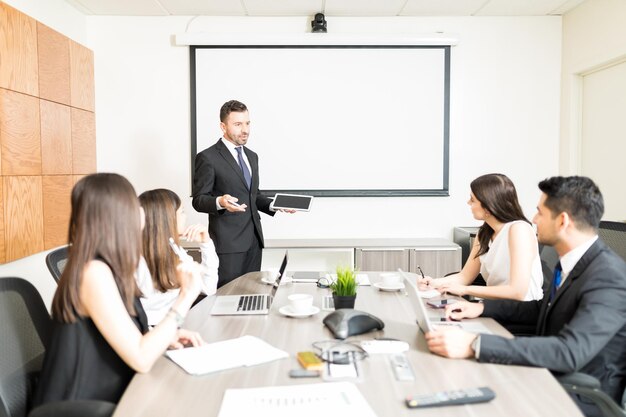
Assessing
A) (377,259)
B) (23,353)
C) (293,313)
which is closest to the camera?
(23,353)

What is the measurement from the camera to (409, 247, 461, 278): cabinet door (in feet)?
14.6

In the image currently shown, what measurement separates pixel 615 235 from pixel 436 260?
2054 millimetres

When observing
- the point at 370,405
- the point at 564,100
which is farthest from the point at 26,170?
the point at 564,100

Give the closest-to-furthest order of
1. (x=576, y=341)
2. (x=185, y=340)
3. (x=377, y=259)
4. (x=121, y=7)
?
(x=576, y=341) < (x=185, y=340) < (x=377, y=259) < (x=121, y=7)

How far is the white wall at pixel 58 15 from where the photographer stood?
3.87 metres

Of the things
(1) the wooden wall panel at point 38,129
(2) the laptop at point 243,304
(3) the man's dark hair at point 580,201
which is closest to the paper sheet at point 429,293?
(2) the laptop at point 243,304

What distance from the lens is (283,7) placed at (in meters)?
4.55

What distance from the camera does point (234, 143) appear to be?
356 cm

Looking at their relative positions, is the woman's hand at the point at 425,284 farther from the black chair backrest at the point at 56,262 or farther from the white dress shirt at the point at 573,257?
the black chair backrest at the point at 56,262

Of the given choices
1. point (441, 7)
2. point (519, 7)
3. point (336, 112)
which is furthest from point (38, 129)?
point (519, 7)

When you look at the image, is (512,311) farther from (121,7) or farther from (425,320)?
(121,7)

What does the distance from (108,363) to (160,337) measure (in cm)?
18

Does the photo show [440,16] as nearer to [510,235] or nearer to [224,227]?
[224,227]

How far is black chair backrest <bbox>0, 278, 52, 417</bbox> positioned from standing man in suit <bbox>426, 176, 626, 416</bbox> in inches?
47.9
